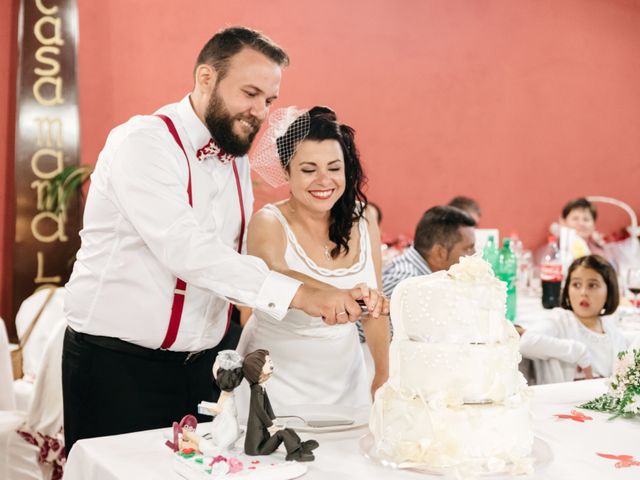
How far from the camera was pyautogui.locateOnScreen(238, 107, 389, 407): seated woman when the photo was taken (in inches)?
Result: 88.9

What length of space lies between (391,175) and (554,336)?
259cm

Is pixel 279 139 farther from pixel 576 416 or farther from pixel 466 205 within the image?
pixel 466 205

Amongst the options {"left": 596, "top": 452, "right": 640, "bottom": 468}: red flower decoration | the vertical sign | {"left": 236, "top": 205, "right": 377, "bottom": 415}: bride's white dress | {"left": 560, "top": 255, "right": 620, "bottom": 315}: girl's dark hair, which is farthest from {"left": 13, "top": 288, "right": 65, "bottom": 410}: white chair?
{"left": 596, "top": 452, "right": 640, "bottom": 468}: red flower decoration

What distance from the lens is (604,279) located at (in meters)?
3.52

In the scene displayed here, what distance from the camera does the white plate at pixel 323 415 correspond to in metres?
1.66

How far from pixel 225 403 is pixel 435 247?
6.94ft

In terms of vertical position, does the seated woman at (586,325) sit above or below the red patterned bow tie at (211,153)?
below

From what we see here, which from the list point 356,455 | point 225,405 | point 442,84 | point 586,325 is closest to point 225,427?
point 225,405

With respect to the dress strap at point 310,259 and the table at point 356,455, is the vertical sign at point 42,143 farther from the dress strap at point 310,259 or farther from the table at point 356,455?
the table at point 356,455

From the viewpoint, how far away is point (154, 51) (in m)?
4.59

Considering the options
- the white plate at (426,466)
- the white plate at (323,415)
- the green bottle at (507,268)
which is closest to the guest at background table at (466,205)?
the green bottle at (507,268)

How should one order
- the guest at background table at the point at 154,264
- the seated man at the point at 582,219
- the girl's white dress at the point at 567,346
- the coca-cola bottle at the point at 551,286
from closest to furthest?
the guest at background table at the point at 154,264 < the girl's white dress at the point at 567,346 < the coca-cola bottle at the point at 551,286 < the seated man at the point at 582,219

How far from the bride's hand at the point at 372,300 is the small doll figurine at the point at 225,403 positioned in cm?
35

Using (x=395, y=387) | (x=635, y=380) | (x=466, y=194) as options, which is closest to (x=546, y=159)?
(x=466, y=194)
